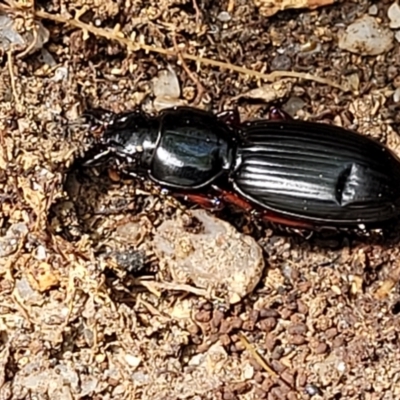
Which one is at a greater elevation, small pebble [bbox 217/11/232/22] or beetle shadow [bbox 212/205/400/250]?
small pebble [bbox 217/11/232/22]

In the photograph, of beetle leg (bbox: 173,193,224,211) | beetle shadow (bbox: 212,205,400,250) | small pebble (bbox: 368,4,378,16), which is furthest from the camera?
small pebble (bbox: 368,4,378,16)

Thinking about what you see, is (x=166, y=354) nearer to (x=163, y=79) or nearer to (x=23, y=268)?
(x=23, y=268)

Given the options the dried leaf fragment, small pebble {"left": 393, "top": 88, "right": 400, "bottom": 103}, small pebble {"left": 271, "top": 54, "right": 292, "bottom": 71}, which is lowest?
small pebble {"left": 393, "top": 88, "right": 400, "bottom": 103}

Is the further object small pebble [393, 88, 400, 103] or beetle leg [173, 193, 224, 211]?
small pebble [393, 88, 400, 103]

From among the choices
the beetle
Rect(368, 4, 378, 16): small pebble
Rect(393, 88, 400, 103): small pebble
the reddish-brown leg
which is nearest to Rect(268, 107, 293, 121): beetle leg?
the beetle

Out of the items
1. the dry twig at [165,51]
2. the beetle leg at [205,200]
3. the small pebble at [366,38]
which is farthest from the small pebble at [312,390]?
the small pebble at [366,38]

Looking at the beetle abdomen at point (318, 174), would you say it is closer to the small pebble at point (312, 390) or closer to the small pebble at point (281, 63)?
the small pebble at point (281, 63)

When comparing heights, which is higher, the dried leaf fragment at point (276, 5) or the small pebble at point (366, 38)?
the dried leaf fragment at point (276, 5)

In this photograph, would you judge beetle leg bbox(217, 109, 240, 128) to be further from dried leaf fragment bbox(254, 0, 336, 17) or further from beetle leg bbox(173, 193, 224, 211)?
dried leaf fragment bbox(254, 0, 336, 17)
